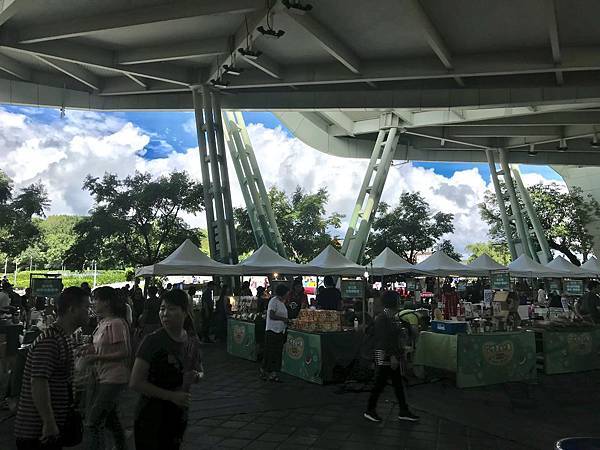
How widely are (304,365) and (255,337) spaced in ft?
7.38

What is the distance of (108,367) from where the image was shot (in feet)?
13.4

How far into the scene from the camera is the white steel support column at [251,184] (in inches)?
1029

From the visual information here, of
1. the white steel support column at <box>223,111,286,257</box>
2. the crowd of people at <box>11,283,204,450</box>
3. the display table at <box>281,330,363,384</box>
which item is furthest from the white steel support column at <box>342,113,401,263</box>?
the crowd of people at <box>11,283,204,450</box>

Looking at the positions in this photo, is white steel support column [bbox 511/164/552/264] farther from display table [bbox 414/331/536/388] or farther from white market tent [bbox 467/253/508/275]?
display table [bbox 414/331/536/388]

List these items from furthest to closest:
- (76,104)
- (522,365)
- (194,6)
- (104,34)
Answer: (76,104), (104,34), (194,6), (522,365)

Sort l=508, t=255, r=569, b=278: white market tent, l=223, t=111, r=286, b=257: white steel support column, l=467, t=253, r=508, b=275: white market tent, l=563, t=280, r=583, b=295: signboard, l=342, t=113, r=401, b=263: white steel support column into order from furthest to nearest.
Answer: l=223, t=111, r=286, b=257: white steel support column → l=342, t=113, r=401, b=263: white steel support column → l=508, t=255, r=569, b=278: white market tent → l=467, t=253, r=508, b=275: white market tent → l=563, t=280, r=583, b=295: signboard

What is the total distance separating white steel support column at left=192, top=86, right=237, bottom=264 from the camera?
1964 cm

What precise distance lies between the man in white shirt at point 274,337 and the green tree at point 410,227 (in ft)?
93.3

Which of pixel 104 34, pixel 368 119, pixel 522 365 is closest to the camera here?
pixel 522 365

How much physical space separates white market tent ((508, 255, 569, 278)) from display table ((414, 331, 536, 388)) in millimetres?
11563

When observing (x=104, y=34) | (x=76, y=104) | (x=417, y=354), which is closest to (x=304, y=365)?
(x=417, y=354)

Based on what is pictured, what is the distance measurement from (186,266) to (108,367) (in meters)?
9.07

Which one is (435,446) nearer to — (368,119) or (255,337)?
(255,337)

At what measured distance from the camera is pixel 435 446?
5363mm
